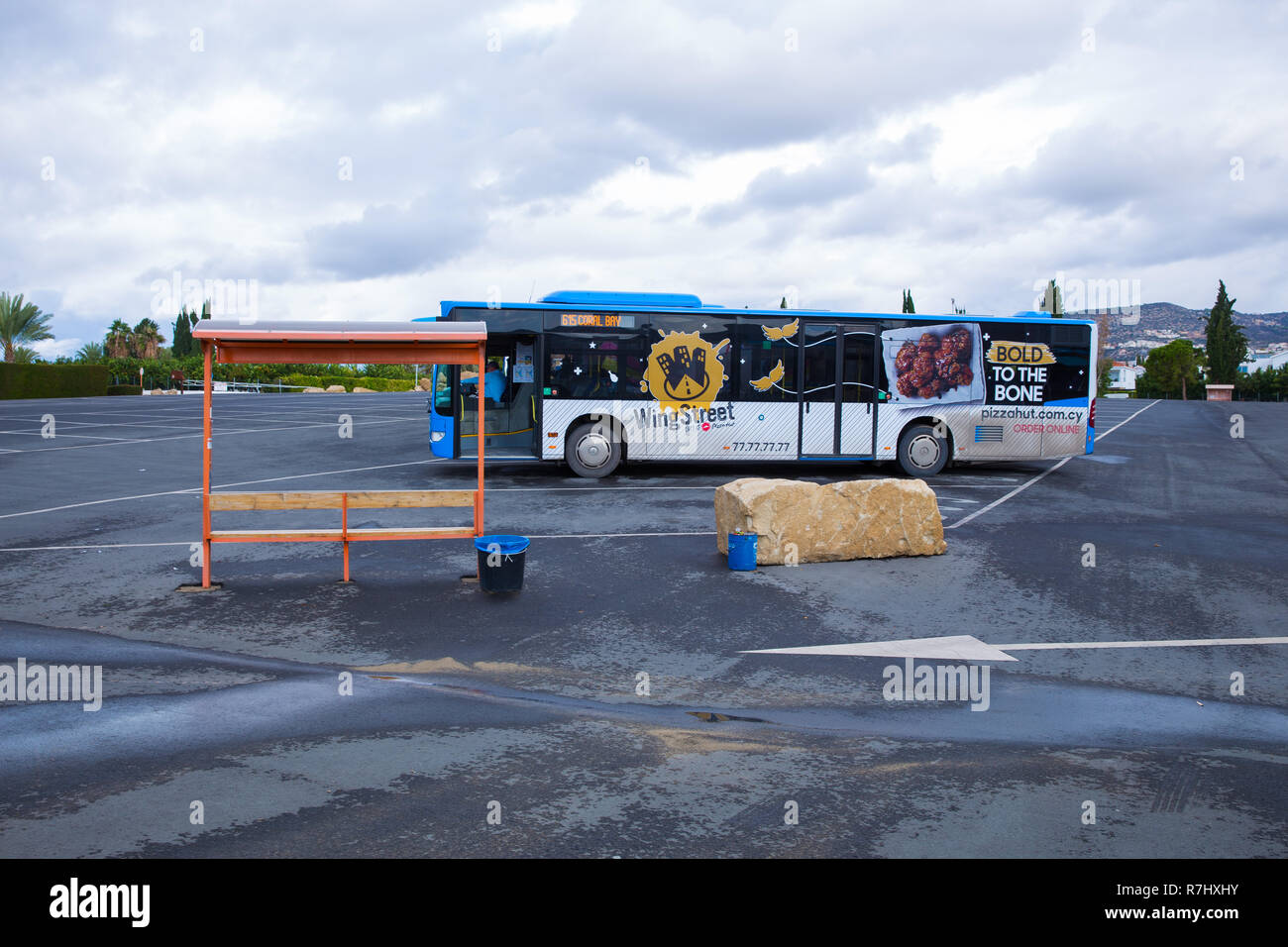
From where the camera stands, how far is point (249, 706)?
607cm

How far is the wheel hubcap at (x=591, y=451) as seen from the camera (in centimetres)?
1770

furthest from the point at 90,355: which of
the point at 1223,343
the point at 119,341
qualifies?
the point at 1223,343

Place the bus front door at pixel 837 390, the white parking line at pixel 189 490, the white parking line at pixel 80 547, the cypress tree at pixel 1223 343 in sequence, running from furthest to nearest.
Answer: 1. the cypress tree at pixel 1223 343
2. the bus front door at pixel 837 390
3. the white parking line at pixel 189 490
4. the white parking line at pixel 80 547

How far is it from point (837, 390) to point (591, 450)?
5020 mm

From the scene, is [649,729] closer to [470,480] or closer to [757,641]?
[757,641]

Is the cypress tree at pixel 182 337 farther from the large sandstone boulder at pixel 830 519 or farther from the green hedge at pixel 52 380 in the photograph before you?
the large sandstone boulder at pixel 830 519

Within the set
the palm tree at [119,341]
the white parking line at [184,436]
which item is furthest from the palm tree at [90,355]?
the white parking line at [184,436]

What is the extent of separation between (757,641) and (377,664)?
10.0 feet

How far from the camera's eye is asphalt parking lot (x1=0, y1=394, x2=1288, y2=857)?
443 centimetres

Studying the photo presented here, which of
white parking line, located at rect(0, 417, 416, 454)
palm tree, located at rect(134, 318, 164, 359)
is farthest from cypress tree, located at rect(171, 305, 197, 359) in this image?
white parking line, located at rect(0, 417, 416, 454)

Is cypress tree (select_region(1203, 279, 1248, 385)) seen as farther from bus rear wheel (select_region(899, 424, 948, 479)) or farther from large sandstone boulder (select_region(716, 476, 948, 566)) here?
large sandstone boulder (select_region(716, 476, 948, 566))

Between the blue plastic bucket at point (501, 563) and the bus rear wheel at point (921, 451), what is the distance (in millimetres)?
11585

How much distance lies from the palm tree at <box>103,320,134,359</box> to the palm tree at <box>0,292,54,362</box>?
12.3m
